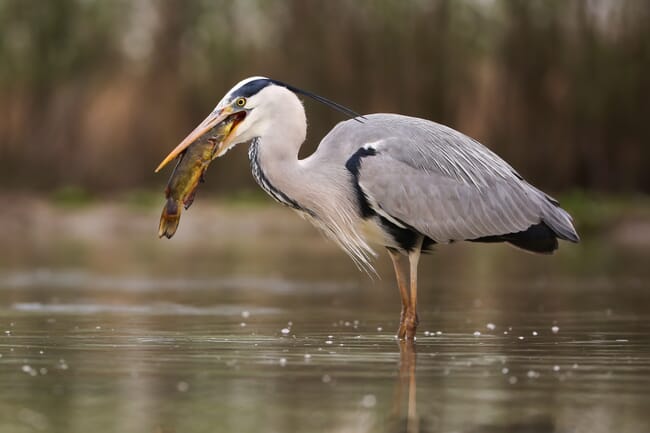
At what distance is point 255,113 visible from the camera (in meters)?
8.45

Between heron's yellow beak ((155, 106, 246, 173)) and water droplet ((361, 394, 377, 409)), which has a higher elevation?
heron's yellow beak ((155, 106, 246, 173))

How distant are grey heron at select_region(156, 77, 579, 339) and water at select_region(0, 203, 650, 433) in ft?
1.81

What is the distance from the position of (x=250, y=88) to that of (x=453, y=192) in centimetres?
137

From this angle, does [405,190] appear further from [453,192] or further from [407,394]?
[407,394]

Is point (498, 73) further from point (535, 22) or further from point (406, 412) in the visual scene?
point (406, 412)


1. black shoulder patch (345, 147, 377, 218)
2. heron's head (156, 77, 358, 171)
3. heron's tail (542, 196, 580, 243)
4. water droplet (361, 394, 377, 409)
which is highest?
heron's head (156, 77, 358, 171)

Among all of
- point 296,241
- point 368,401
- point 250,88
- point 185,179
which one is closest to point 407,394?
point 368,401

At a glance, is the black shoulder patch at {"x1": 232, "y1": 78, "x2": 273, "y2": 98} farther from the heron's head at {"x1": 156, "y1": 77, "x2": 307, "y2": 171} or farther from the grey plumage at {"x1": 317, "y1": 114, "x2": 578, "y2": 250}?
the grey plumage at {"x1": 317, "y1": 114, "x2": 578, "y2": 250}

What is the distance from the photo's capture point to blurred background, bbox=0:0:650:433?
19.2ft

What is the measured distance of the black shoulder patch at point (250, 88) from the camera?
842cm

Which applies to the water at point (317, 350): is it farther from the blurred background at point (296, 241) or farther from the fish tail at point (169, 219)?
the fish tail at point (169, 219)

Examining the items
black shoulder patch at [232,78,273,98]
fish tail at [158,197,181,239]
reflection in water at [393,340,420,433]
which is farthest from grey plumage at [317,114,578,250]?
reflection in water at [393,340,420,433]

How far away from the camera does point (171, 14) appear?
28.4m

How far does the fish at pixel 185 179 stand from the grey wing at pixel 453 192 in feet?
3.25
